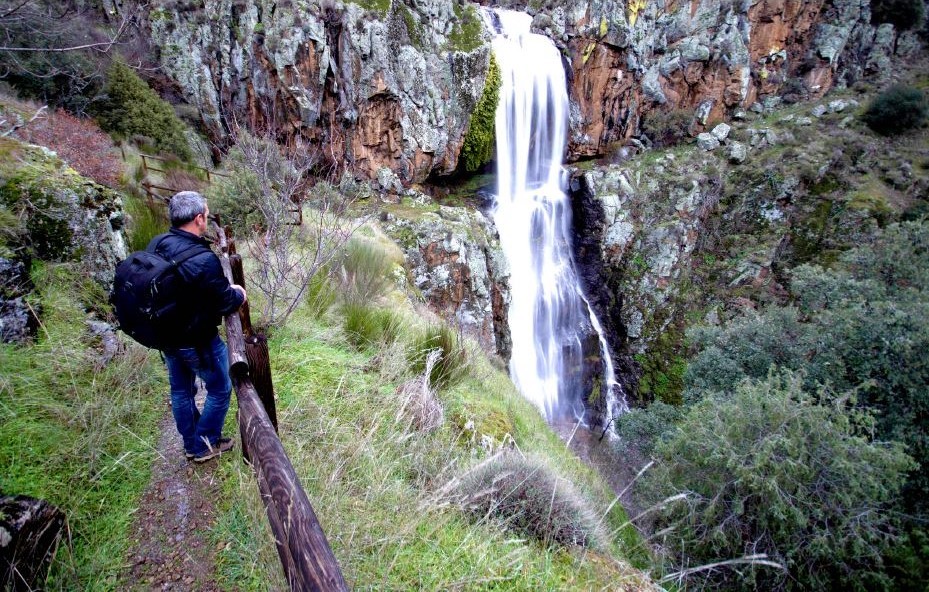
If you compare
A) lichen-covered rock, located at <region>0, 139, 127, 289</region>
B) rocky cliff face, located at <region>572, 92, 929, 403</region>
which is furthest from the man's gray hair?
rocky cliff face, located at <region>572, 92, 929, 403</region>

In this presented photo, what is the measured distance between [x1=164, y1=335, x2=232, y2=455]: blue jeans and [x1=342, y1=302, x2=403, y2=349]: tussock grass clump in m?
2.10

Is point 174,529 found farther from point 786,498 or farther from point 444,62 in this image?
point 444,62

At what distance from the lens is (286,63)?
1267cm

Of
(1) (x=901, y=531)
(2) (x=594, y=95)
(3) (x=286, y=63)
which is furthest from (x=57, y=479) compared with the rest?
(2) (x=594, y=95)

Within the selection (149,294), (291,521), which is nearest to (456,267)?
(149,294)

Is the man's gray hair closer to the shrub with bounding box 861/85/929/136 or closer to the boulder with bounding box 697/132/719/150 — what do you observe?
the boulder with bounding box 697/132/719/150

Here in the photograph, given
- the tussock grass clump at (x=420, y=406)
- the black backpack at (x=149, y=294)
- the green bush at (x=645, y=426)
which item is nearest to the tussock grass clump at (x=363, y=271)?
the tussock grass clump at (x=420, y=406)

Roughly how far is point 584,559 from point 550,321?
14173 millimetres

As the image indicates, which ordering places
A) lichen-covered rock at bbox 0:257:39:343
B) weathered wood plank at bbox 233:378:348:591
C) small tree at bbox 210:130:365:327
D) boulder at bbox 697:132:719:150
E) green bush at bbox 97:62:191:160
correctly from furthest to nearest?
boulder at bbox 697:132:719:150 → green bush at bbox 97:62:191:160 → small tree at bbox 210:130:365:327 → lichen-covered rock at bbox 0:257:39:343 → weathered wood plank at bbox 233:378:348:591

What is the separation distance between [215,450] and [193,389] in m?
0.40

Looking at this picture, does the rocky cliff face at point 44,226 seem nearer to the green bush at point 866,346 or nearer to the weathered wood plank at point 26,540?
the weathered wood plank at point 26,540

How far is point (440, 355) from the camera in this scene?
465 cm

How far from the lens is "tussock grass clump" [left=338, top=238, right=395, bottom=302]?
5512 millimetres

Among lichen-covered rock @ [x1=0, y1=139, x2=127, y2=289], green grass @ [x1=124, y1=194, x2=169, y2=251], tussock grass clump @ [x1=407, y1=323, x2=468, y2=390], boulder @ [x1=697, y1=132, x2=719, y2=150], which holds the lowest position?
tussock grass clump @ [x1=407, y1=323, x2=468, y2=390]
